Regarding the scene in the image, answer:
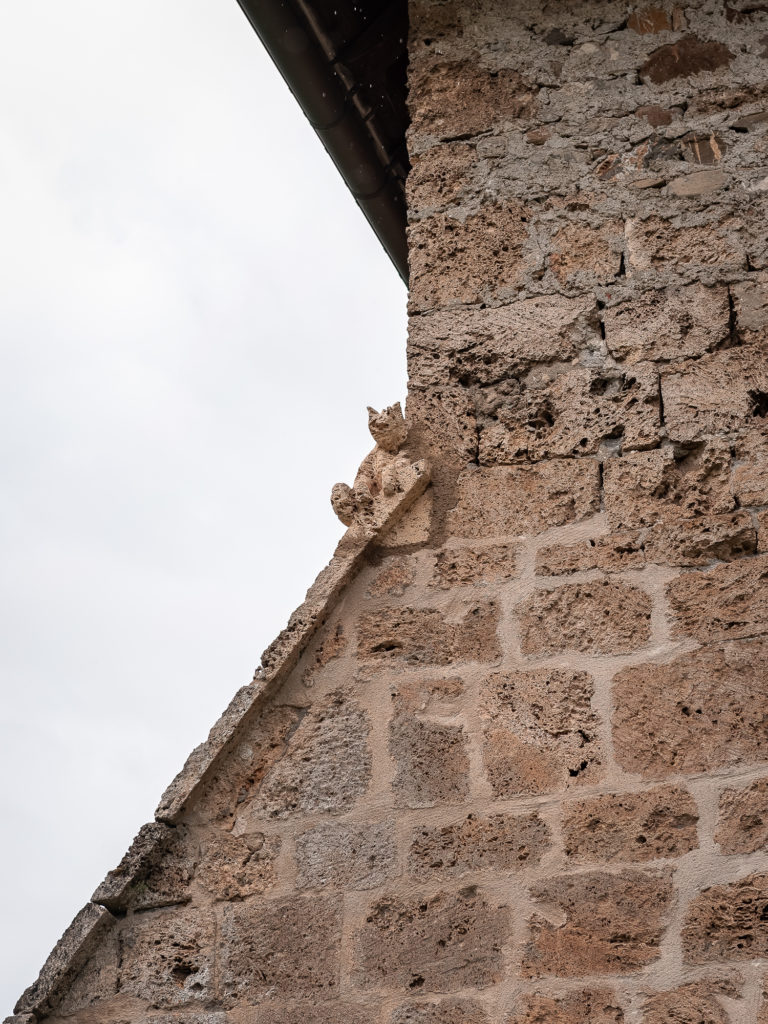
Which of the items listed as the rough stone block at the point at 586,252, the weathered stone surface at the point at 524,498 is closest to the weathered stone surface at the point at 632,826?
the weathered stone surface at the point at 524,498

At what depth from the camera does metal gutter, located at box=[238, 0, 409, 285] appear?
4707 millimetres

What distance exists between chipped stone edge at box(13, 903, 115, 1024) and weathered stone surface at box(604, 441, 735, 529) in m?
1.50

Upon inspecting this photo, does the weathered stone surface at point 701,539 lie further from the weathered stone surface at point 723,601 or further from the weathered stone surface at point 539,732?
the weathered stone surface at point 539,732

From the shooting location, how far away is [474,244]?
13.1ft

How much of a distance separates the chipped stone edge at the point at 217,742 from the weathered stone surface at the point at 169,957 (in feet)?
0.28

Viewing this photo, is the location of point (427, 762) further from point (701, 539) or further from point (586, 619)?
point (701, 539)

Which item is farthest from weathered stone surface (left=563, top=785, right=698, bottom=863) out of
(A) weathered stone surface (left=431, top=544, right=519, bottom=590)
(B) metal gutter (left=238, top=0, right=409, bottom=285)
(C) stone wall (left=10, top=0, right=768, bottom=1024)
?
(B) metal gutter (left=238, top=0, right=409, bottom=285)

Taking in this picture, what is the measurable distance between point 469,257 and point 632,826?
1.73m

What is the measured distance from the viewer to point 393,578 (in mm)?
3463

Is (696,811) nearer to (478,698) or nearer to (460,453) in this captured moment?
(478,698)

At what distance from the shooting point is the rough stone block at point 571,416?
3.57 meters

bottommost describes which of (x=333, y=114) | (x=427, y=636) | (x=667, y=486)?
(x=427, y=636)

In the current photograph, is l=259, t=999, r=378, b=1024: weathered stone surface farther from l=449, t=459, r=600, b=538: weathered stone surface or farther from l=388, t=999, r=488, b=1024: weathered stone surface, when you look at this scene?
l=449, t=459, r=600, b=538: weathered stone surface

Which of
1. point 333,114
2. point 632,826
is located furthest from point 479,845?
point 333,114
